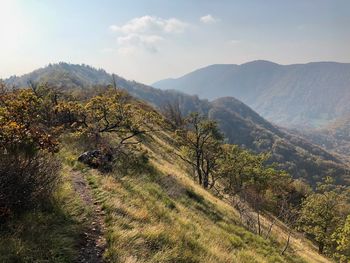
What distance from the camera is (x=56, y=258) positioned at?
21.1 feet

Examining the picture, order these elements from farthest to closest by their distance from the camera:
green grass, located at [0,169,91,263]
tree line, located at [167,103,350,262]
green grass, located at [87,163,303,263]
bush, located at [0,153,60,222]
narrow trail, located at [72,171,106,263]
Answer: tree line, located at [167,103,350,262] < green grass, located at [87,163,303,263] < narrow trail, located at [72,171,106,263] < bush, located at [0,153,60,222] < green grass, located at [0,169,91,263]

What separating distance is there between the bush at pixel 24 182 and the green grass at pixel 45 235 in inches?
10.3

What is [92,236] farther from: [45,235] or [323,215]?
[323,215]

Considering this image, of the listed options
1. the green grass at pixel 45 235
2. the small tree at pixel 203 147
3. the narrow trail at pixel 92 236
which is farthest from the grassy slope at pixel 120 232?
the small tree at pixel 203 147

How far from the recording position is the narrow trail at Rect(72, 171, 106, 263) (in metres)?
7.09

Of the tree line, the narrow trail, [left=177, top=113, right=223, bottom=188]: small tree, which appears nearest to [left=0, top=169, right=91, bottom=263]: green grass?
the narrow trail

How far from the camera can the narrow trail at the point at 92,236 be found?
7.09m

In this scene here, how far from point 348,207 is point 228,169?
121 feet

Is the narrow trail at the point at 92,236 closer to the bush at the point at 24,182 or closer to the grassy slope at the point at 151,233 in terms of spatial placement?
the grassy slope at the point at 151,233

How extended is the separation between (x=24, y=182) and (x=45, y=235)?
54.9 inches

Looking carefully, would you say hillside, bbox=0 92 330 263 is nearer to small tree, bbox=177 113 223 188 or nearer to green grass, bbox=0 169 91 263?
green grass, bbox=0 169 91 263

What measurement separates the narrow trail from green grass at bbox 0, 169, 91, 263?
0.19 metres

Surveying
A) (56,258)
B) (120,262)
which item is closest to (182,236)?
(120,262)

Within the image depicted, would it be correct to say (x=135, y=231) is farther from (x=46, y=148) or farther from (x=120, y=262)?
(x=46, y=148)
